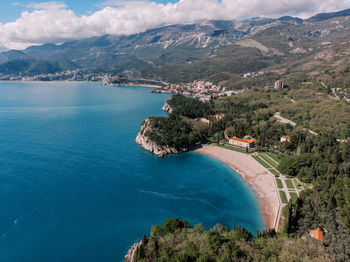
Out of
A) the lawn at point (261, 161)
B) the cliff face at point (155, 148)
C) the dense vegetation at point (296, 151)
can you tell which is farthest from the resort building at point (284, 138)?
the cliff face at point (155, 148)

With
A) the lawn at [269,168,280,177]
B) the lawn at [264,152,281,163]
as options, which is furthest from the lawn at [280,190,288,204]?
the lawn at [264,152,281,163]

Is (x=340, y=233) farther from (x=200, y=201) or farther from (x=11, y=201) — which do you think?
(x=11, y=201)

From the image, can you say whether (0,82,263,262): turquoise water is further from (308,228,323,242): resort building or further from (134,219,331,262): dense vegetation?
(308,228,323,242): resort building

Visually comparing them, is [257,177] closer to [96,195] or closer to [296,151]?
[296,151]

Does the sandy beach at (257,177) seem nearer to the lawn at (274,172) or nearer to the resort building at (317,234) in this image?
the lawn at (274,172)

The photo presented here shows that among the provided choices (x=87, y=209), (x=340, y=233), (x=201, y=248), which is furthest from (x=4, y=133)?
(x=340, y=233)

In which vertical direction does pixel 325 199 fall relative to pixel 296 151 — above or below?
below

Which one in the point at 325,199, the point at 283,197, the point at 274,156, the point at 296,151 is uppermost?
the point at 296,151

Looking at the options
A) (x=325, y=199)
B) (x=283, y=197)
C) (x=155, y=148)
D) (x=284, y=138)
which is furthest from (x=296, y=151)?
(x=155, y=148)
